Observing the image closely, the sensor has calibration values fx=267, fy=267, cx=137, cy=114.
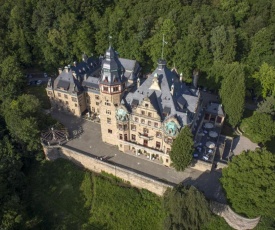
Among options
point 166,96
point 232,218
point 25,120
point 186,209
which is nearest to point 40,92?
point 25,120

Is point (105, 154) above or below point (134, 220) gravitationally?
above

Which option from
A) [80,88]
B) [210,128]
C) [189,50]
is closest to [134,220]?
[210,128]

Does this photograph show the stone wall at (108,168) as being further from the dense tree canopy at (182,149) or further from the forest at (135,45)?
the dense tree canopy at (182,149)

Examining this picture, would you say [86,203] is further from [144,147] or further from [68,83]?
[68,83]

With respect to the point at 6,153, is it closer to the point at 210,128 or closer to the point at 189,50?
the point at 210,128

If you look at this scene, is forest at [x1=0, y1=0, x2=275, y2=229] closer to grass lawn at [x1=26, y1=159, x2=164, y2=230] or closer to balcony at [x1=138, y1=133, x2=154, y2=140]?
grass lawn at [x1=26, y1=159, x2=164, y2=230]
